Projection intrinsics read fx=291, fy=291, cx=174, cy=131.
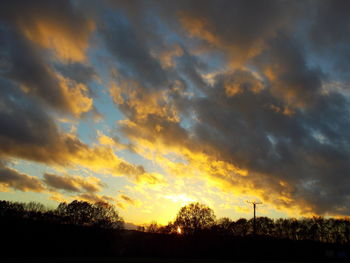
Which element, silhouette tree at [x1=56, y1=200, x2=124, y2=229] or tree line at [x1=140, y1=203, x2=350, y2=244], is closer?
silhouette tree at [x1=56, y1=200, x2=124, y2=229]

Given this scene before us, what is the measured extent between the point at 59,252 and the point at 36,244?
10.2 feet

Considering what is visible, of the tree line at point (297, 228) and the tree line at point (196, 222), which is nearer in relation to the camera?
the tree line at point (196, 222)

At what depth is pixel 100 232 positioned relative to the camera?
40906 mm

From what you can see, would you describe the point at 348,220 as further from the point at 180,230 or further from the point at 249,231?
the point at 180,230

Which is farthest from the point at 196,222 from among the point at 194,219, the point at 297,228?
the point at 297,228

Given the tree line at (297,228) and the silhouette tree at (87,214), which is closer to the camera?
the silhouette tree at (87,214)

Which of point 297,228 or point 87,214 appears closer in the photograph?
point 87,214

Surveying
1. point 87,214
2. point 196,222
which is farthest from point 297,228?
point 87,214

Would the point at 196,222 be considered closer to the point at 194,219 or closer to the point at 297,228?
the point at 194,219

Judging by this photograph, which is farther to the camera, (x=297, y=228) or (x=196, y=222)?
(x=297, y=228)

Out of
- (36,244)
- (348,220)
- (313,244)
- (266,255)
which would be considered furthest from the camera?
(348,220)

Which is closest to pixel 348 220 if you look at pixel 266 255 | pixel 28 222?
pixel 266 255

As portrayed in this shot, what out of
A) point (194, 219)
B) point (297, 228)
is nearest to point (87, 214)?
point (194, 219)

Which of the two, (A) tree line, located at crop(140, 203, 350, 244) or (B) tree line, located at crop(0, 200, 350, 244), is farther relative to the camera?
(A) tree line, located at crop(140, 203, 350, 244)
